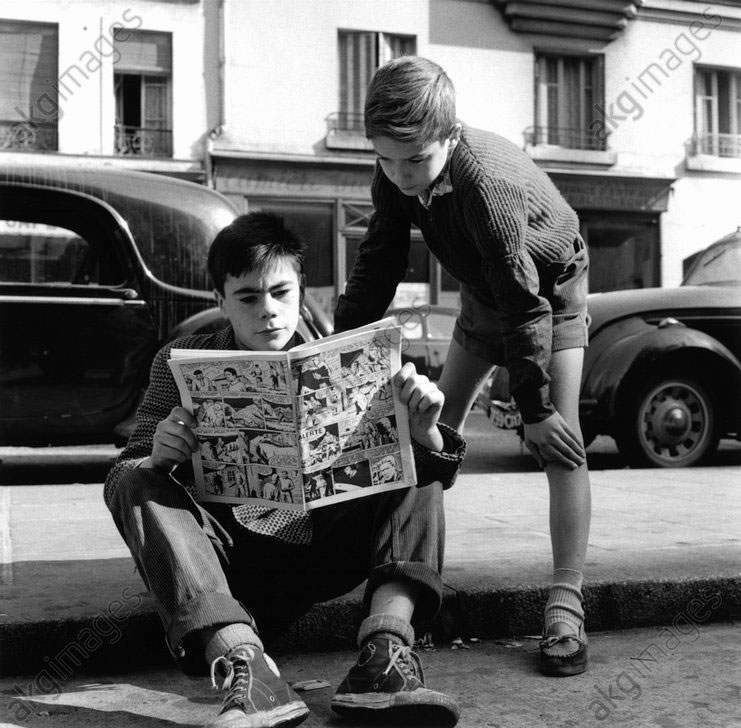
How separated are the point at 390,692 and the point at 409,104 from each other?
50.2 inches

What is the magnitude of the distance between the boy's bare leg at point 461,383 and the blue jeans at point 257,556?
0.54 meters

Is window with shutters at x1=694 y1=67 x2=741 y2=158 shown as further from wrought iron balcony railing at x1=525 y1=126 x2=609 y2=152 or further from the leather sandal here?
the leather sandal

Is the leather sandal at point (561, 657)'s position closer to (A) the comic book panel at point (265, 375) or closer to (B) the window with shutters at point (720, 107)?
(A) the comic book panel at point (265, 375)

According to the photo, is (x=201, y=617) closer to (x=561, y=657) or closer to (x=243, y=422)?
(x=243, y=422)

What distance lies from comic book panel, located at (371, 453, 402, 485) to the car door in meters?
3.80

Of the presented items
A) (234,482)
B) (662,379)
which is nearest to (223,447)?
(234,482)

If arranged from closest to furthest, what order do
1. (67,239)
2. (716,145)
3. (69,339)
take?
(69,339) → (67,239) → (716,145)

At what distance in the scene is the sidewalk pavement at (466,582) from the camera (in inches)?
97.6

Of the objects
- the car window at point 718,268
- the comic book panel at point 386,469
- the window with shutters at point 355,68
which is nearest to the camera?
the comic book panel at point 386,469

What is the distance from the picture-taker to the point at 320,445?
7.18ft

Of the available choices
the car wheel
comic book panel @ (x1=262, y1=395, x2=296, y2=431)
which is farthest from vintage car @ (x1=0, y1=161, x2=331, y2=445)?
comic book panel @ (x1=262, y1=395, x2=296, y2=431)

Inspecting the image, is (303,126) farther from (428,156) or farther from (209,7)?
(428,156)

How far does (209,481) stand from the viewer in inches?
90.4

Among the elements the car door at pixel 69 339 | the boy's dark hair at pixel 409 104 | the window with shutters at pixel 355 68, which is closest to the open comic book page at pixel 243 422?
the boy's dark hair at pixel 409 104
